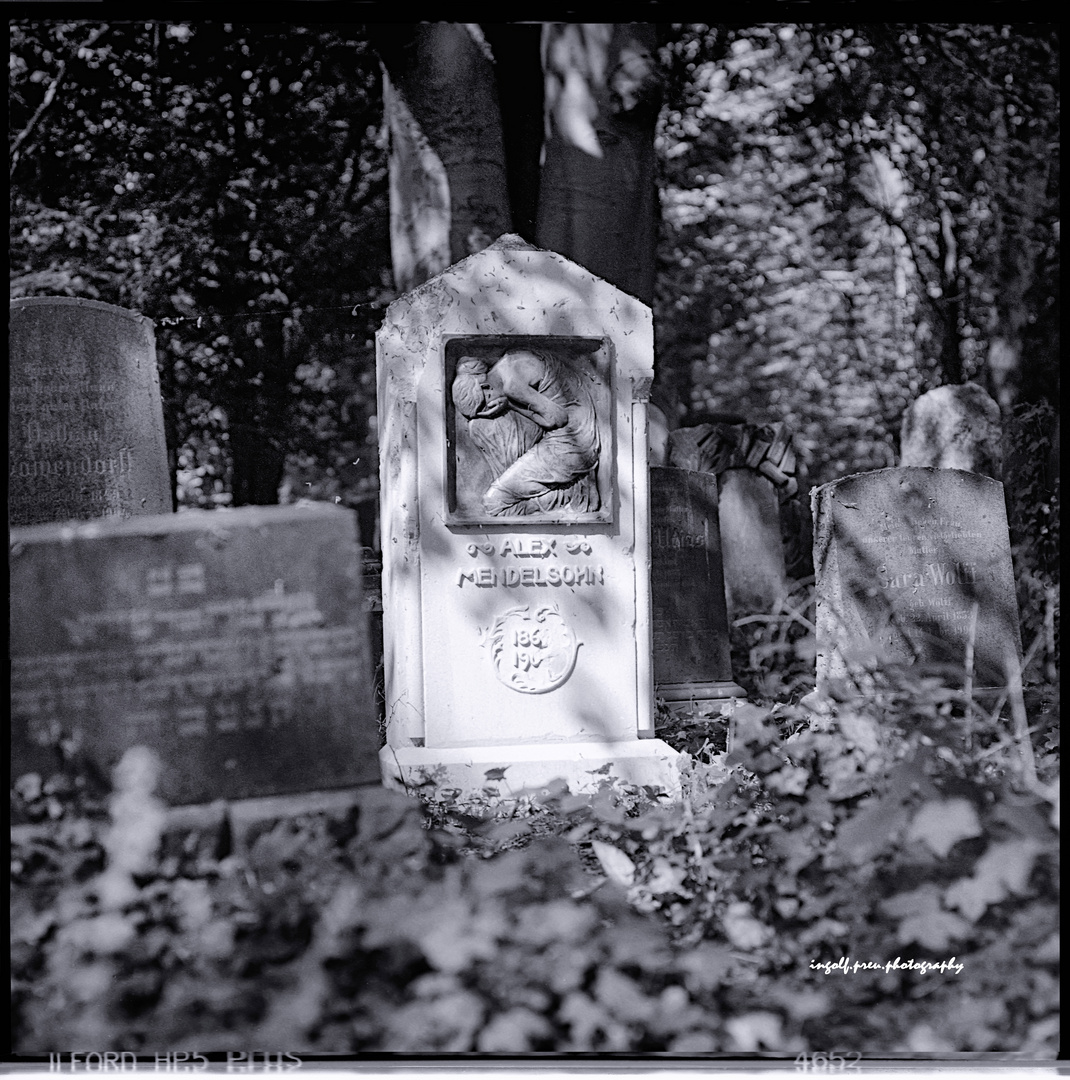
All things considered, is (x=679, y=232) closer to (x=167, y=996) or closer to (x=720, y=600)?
(x=720, y=600)

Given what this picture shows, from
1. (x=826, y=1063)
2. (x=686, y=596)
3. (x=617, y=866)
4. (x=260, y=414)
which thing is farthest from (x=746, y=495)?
(x=826, y=1063)

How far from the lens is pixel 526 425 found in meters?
4.86

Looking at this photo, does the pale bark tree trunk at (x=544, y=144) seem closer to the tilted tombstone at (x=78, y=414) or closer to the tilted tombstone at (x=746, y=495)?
the tilted tombstone at (x=746, y=495)

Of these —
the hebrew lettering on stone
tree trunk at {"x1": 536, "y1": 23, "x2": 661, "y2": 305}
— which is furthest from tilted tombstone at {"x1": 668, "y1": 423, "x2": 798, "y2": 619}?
the hebrew lettering on stone

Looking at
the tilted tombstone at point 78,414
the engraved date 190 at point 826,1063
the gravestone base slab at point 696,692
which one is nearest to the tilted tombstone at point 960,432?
the gravestone base slab at point 696,692

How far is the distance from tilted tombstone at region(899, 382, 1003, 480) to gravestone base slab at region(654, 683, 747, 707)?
12.4ft

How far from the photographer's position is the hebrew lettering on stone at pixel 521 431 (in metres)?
4.85

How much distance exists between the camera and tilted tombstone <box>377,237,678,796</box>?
4859 millimetres

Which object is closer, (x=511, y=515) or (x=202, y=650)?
(x=202, y=650)

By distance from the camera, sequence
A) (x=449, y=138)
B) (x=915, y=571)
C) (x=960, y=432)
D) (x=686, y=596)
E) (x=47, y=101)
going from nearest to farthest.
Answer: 1. (x=915, y=571)
2. (x=686, y=596)
3. (x=449, y=138)
4. (x=47, y=101)
5. (x=960, y=432)

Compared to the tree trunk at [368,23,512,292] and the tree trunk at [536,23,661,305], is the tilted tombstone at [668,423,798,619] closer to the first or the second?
the tree trunk at [536,23,661,305]

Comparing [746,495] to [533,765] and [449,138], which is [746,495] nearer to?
[449,138]

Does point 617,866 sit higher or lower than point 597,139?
lower

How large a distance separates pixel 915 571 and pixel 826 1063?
3.29m
